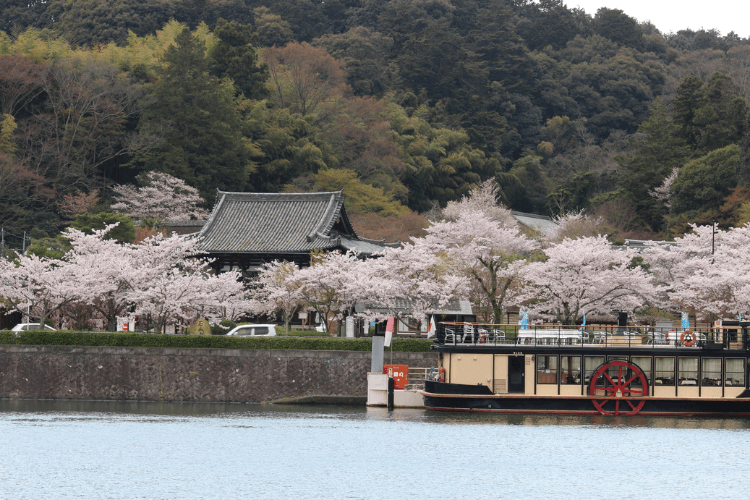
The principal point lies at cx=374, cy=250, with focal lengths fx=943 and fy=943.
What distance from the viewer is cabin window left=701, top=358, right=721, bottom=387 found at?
3638 centimetres

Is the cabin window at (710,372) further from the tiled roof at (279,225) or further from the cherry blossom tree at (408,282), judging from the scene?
the tiled roof at (279,225)

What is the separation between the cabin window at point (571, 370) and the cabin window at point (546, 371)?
0.33 metres

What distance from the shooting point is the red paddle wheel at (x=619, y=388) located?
120 feet

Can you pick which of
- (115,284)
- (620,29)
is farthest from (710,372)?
(620,29)

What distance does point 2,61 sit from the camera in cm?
6812

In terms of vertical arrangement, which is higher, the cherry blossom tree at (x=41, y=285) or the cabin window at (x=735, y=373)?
the cherry blossom tree at (x=41, y=285)

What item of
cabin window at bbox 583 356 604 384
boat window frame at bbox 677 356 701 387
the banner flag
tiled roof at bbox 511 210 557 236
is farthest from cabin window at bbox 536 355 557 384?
tiled roof at bbox 511 210 557 236

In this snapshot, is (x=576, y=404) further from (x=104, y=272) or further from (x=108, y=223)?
(x=108, y=223)

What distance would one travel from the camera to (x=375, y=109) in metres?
93.0

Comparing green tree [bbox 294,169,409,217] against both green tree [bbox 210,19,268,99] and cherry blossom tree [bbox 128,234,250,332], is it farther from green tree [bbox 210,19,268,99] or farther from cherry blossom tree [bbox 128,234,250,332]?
cherry blossom tree [bbox 128,234,250,332]

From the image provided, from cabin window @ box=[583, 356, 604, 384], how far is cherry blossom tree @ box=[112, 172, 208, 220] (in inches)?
1572

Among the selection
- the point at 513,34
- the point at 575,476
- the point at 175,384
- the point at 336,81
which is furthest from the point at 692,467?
the point at 513,34

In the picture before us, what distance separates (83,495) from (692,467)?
1751 centimetres

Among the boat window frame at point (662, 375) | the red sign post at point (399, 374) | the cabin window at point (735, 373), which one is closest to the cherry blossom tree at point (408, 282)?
the red sign post at point (399, 374)
